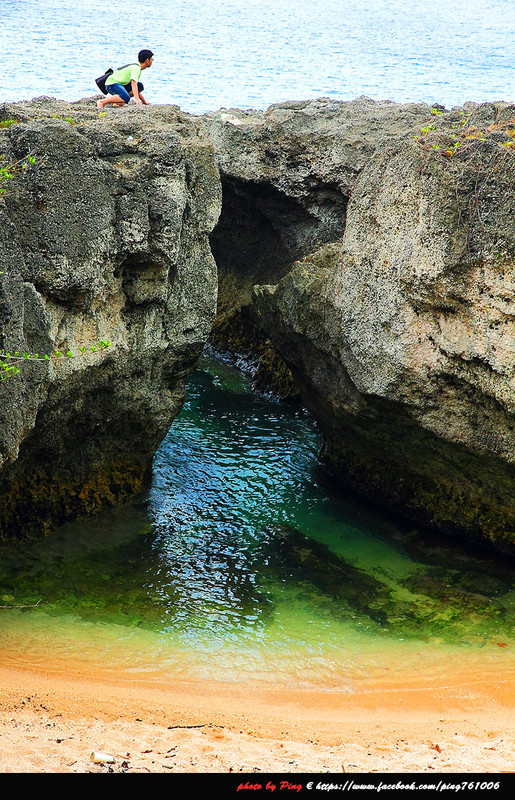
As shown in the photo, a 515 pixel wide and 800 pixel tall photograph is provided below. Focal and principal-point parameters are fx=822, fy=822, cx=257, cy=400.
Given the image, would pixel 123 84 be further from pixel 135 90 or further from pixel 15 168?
pixel 15 168

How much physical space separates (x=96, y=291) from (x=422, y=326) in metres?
3.40

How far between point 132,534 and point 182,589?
1.22 metres

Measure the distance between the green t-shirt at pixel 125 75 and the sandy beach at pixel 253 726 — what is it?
7860mm

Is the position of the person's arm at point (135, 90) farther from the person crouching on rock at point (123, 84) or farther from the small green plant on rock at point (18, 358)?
the small green plant on rock at point (18, 358)

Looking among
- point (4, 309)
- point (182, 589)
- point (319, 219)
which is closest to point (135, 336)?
point (4, 309)

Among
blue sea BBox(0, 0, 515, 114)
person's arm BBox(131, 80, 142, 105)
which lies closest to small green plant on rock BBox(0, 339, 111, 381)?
person's arm BBox(131, 80, 142, 105)

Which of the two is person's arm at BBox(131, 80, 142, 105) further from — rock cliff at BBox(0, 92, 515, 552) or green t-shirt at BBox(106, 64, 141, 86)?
rock cliff at BBox(0, 92, 515, 552)

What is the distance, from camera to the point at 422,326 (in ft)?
28.5

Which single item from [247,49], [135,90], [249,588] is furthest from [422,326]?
[247,49]

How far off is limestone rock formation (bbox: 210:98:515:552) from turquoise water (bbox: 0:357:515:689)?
731 millimetres

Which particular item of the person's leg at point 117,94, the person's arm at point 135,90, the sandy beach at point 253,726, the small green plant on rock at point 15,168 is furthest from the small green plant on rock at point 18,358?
the person's arm at point 135,90

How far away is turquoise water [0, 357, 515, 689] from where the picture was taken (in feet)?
25.4
